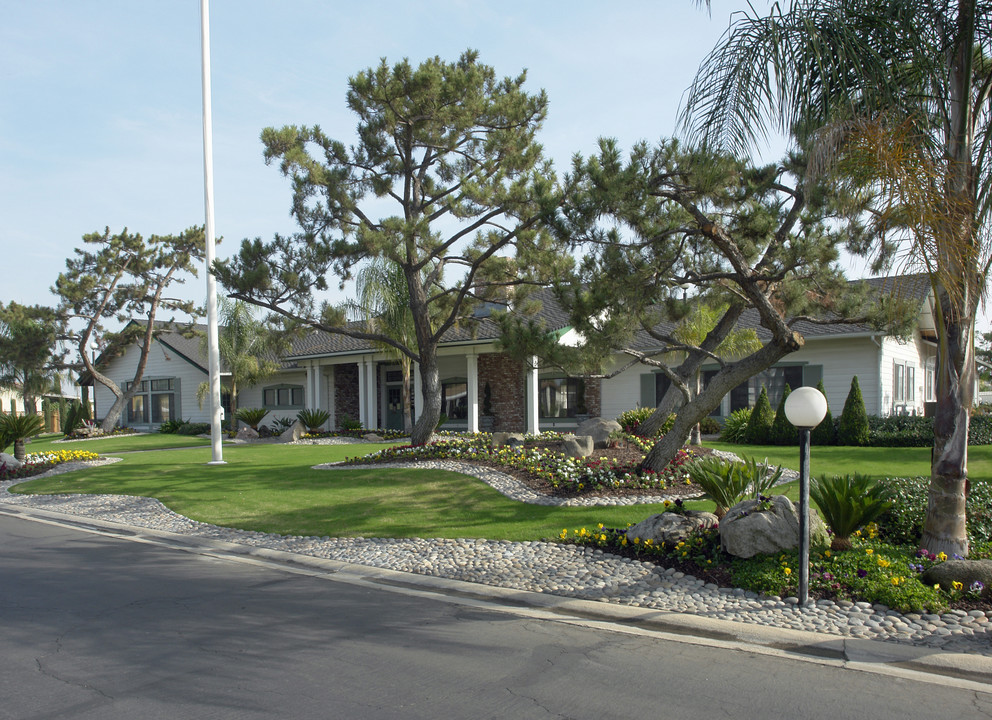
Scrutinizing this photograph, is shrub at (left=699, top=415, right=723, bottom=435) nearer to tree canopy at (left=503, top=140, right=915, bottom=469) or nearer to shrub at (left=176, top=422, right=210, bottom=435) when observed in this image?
tree canopy at (left=503, top=140, right=915, bottom=469)

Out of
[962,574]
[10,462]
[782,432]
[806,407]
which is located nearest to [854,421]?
[782,432]

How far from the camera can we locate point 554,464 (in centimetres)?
1302

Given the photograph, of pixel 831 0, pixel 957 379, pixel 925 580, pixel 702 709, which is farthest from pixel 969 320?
pixel 702 709

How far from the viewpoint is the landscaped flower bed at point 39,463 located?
17.5 m

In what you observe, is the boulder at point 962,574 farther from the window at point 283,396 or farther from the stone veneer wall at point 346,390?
the window at point 283,396

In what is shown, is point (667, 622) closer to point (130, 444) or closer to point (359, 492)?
point (359, 492)

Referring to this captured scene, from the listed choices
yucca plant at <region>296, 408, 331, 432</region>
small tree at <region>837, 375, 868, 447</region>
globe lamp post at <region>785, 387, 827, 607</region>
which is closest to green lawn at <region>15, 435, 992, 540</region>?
small tree at <region>837, 375, 868, 447</region>

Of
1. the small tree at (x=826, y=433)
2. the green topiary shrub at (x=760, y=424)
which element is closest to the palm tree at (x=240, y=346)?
the green topiary shrub at (x=760, y=424)

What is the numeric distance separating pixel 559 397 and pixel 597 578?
18278 millimetres

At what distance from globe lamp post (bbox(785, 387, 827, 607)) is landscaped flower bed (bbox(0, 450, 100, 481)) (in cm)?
1758

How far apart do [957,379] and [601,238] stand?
4.69 metres

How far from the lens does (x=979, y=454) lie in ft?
48.7

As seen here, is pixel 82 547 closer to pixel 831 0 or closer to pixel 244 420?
pixel 831 0

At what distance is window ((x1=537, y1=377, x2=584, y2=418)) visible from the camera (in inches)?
995
